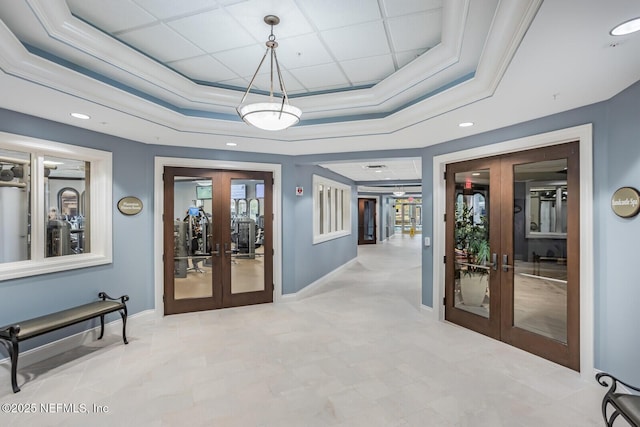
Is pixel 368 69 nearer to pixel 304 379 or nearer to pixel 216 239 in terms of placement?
pixel 304 379

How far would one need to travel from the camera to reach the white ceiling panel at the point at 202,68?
9.37 ft

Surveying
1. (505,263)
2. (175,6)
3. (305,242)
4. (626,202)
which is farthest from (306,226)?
(626,202)

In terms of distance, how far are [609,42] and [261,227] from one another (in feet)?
14.8

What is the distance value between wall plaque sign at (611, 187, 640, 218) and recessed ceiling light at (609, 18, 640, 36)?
1435 millimetres

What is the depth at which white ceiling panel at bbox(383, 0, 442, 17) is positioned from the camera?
207 cm

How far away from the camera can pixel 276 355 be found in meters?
3.42

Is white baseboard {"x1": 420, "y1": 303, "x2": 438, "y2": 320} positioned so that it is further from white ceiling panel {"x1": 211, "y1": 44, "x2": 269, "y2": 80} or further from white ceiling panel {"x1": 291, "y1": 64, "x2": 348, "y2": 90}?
white ceiling panel {"x1": 211, "y1": 44, "x2": 269, "y2": 80}

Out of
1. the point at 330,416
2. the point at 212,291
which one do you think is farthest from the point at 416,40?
the point at 212,291

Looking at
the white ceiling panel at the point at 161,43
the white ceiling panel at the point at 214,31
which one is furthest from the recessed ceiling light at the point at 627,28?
the white ceiling panel at the point at 161,43

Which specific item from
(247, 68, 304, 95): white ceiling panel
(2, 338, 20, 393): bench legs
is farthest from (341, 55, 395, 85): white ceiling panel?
(2, 338, 20, 393): bench legs

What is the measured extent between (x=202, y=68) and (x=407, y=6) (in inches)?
75.2

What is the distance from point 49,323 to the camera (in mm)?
3029

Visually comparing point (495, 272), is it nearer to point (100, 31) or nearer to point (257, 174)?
point (257, 174)

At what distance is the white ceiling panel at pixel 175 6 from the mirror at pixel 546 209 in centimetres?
345
